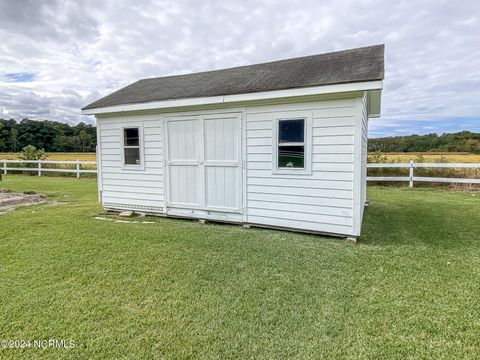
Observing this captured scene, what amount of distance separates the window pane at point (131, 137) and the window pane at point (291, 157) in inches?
136

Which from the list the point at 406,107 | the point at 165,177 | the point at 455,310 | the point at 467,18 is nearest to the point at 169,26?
the point at 165,177

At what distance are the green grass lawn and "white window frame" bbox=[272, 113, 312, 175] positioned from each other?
114 centimetres

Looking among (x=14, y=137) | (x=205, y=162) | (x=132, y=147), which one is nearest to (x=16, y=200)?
(x=132, y=147)

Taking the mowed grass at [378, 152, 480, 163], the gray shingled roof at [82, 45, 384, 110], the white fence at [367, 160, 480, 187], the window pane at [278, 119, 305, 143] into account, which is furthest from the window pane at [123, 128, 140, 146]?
the mowed grass at [378, 152, 480, 163]

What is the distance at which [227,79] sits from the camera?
20.5 ft

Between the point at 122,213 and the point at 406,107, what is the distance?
52.3 feet

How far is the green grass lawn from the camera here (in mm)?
2084

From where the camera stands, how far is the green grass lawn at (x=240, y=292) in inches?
82.0

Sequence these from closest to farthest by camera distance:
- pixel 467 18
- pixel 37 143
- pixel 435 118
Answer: pixel 467 18
pixel 435 118
pixel 37 143

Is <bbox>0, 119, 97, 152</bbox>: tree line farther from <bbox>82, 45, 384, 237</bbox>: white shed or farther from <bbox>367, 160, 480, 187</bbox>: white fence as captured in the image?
<bbox>367, 160, 480, 187</bbox>: white fence

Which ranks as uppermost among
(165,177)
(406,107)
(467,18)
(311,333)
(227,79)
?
(467,18)

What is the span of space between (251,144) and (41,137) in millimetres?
50357

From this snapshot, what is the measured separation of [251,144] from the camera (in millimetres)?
5188

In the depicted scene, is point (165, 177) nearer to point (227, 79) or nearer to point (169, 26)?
point (227, 79)
